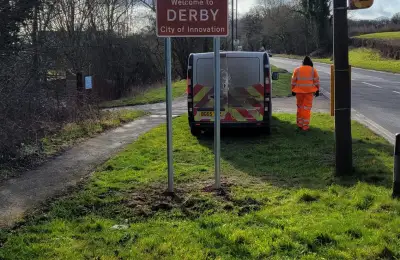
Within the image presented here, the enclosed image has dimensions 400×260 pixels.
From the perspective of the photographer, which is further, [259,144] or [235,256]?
[259,144]

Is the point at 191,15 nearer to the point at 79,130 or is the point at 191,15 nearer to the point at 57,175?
the point at 57,175

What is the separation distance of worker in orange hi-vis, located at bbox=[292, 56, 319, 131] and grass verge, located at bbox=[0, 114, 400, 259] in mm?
2873

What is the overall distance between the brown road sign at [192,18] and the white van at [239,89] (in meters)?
4.27

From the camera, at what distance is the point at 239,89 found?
10.3 m

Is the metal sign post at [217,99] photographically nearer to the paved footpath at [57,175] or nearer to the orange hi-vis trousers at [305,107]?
→ the paved footpath at [57,175]

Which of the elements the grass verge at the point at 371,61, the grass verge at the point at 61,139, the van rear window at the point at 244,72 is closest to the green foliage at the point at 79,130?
the grass verge at the point at 61,139

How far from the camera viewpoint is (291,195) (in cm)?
595

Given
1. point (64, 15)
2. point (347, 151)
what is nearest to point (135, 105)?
point (64, 15)

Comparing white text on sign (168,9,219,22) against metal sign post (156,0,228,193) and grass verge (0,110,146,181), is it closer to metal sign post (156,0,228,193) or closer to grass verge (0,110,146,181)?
metal sign post (156,0,228,193)

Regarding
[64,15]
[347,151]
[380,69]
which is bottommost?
[347,151]

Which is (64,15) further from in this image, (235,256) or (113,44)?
(235,256)

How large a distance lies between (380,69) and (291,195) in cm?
3874

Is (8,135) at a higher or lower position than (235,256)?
higher

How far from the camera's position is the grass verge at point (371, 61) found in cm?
4197
